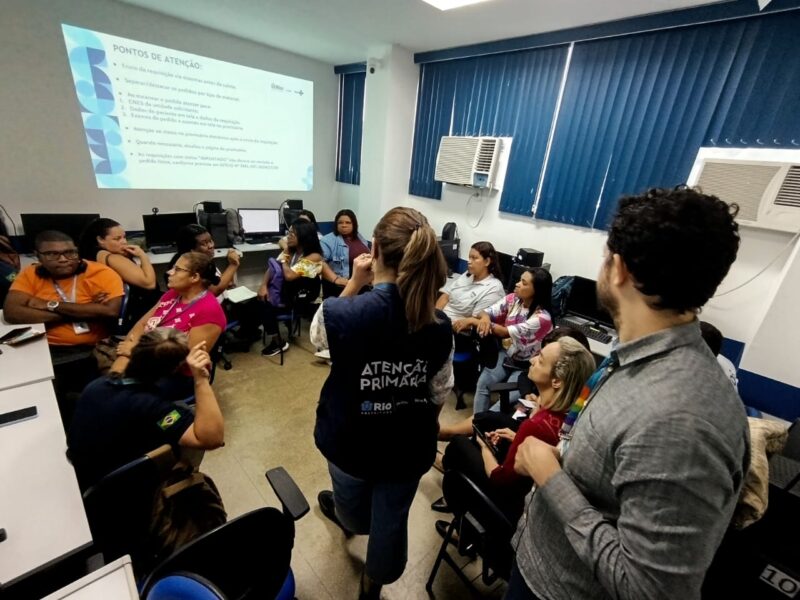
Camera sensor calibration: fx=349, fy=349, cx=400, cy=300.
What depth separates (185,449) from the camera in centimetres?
132

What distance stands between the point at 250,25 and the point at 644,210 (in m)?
4.46

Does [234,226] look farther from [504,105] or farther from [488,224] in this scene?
[504,105]

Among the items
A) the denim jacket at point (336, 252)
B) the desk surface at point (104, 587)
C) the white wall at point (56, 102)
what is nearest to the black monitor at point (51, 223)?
the white wall at point (56, 102)

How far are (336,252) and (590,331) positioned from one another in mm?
2343

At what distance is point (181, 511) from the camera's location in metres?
1.24

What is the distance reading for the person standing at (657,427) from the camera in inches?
22.1

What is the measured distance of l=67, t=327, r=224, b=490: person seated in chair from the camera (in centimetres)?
120

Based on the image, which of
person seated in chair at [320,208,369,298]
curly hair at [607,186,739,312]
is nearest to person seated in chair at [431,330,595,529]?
curly hair at [607,186,739,312]

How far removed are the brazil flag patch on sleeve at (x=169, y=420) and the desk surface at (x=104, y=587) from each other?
0.41m

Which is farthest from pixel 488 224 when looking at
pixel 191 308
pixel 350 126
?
pixel 191 308

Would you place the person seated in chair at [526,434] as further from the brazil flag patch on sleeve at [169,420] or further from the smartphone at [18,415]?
the smartphone at [18,415]

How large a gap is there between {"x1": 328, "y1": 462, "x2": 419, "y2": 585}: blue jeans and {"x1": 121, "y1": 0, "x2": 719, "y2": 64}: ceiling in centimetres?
316

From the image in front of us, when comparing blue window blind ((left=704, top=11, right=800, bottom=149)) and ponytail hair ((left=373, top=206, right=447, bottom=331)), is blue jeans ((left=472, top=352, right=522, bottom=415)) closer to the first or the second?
ponytail hair ((left=373, top=206, right=447, bottom=331))

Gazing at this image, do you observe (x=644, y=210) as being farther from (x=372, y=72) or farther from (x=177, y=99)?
(x=177, y=99)
